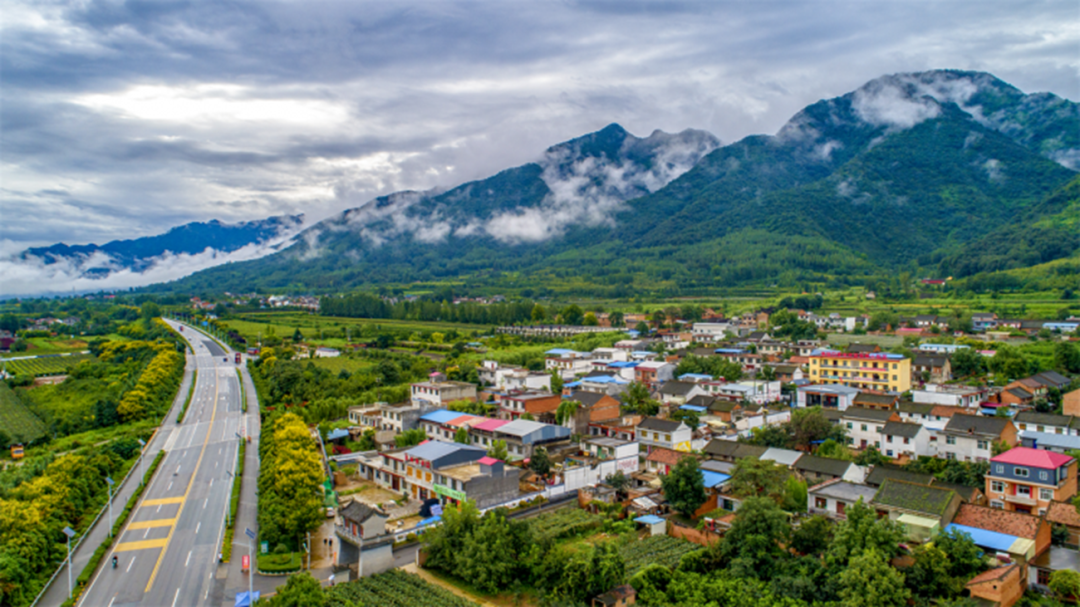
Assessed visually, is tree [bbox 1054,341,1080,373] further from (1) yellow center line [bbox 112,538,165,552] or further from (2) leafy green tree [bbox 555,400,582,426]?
(1) yellow center line [bbox 112,538,165,552]

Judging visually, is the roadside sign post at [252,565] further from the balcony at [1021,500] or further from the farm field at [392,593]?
the balcony at [1021,500]

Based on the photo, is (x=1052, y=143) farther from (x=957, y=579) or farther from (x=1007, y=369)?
(x=957, y=579)

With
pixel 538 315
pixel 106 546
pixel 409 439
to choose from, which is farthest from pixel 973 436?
pixel 538 315

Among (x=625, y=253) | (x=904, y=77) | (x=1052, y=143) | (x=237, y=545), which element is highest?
(x=904, y=77)

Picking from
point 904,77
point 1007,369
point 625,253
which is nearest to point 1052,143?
point 904,77

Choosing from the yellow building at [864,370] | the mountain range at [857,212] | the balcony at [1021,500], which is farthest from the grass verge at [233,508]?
the mountain range at [857,212]

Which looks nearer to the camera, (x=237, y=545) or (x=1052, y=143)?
(x=237, y=545)
